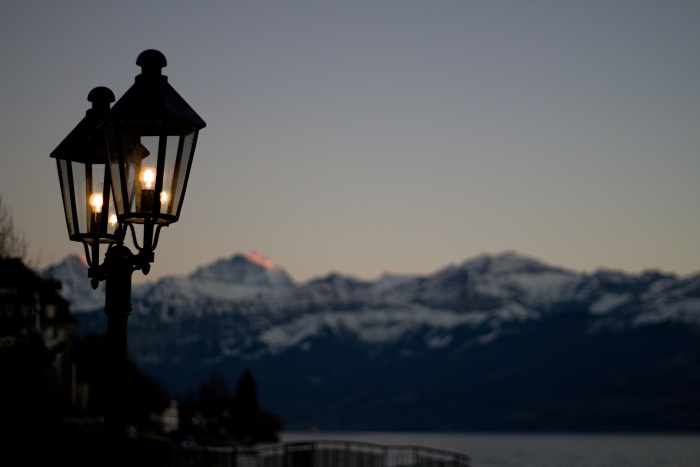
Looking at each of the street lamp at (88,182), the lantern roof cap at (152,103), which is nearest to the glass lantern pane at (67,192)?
the street lamp at (88,182)

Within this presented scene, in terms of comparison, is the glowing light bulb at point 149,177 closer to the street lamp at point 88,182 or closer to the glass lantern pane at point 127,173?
the glass lantern pane at point 127,173

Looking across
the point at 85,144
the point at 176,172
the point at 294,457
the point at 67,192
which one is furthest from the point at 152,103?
the point at 294,457

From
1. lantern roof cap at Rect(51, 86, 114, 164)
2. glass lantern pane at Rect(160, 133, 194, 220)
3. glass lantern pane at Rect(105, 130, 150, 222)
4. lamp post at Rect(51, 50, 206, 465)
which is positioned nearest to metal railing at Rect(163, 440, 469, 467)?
lantern roof cap at Rect(51, 86, 114, 164)

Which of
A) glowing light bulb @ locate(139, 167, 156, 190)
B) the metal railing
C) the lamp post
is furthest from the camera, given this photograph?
the metal railing

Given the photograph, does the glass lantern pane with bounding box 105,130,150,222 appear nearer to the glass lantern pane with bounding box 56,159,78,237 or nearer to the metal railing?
the glass lantern pane with bounding box 56,159,78,237

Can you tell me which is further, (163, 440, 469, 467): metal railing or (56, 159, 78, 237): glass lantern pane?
(163, 440, 469, 467): metal railing

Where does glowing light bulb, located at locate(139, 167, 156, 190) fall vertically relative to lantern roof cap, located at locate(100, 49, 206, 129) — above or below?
below

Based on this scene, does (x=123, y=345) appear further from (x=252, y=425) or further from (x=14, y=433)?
(x=252, y=425)

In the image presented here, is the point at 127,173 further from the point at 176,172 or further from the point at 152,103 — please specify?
the point at 152,103

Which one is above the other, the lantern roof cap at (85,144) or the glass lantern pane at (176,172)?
the lantern roof cap at (85,144)

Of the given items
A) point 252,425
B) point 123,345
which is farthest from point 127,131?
point 252,425

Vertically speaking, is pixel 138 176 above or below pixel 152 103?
below

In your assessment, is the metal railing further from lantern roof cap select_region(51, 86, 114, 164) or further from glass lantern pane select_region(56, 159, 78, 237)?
lantern roof cap select_region(51, 86, 114, 164)

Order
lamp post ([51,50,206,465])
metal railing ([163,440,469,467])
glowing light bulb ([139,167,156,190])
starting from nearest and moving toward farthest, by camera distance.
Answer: lamp post ([51,50,206,465]), glowing light bulb ([139,167,156,190]), metal railing ([163,440,469,467])
